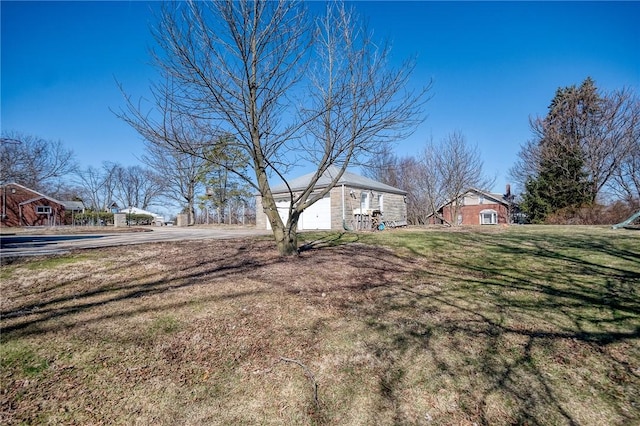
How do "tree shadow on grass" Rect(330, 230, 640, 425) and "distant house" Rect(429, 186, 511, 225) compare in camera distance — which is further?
"distant house" Rect(429, 186, 511, 225)

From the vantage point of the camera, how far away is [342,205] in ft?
54.6

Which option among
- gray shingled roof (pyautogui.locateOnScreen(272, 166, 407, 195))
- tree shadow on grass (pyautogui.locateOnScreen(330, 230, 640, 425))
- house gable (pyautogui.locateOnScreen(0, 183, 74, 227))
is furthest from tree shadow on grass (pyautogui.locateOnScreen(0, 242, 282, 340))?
house gable (pyautogui.locateOnScreen(0, 183, 74, 227))

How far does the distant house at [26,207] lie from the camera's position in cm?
2698

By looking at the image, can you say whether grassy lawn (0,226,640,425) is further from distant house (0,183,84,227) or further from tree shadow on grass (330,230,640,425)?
distant house (0,183,84,227)

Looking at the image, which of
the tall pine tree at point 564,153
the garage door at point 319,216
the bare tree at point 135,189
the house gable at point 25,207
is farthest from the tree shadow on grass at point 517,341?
the bare tree at point 135,189

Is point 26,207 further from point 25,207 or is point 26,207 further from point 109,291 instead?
point 109,291

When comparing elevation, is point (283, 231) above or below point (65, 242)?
above

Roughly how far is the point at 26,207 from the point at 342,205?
101 feet

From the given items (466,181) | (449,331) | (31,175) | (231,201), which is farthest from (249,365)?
(231,201)

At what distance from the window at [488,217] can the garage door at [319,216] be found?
825 inches

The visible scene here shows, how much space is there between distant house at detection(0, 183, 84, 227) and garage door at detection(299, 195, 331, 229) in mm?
23113

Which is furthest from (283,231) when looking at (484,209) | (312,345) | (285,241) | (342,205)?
(484,209)

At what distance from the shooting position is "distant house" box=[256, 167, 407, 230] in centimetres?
1662

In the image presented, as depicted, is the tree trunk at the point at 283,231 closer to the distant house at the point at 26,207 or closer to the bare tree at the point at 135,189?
the distant house at the point at 26,207
